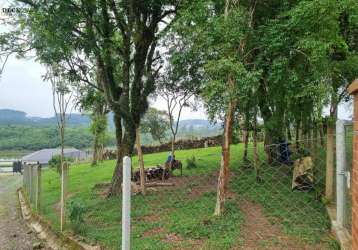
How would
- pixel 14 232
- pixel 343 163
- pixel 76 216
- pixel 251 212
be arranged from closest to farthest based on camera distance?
pixel 343 163 < pixel 76 216 < pixel 251 212 < pixel 14 232

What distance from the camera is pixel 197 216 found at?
23.1 ft

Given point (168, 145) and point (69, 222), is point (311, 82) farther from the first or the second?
point (168, 145)

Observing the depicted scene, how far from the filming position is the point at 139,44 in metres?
10.7

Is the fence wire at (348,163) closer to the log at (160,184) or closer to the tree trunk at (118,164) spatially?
the tree trunk at (118,164)

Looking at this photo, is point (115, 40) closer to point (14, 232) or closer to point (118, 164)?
point (118, 164)

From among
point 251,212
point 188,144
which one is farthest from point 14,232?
point 188,144

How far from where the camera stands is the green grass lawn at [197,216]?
18.8 feet

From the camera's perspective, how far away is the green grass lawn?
18.8ft

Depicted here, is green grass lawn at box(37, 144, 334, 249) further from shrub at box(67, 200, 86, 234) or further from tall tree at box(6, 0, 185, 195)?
tall tree at box(6, 0, 185, 195)

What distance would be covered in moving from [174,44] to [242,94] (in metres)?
4.50

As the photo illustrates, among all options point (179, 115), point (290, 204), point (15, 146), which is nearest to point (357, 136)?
point (290, 204)

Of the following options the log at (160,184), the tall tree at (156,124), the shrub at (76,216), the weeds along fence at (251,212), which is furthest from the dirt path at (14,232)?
the tall tree at (156,124)

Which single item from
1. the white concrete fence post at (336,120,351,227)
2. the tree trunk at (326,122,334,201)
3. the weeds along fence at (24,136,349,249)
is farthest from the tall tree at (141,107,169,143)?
the white concrete fence post at (336,120,351,227)

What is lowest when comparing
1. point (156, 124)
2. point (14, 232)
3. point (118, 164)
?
point (14, 232)
